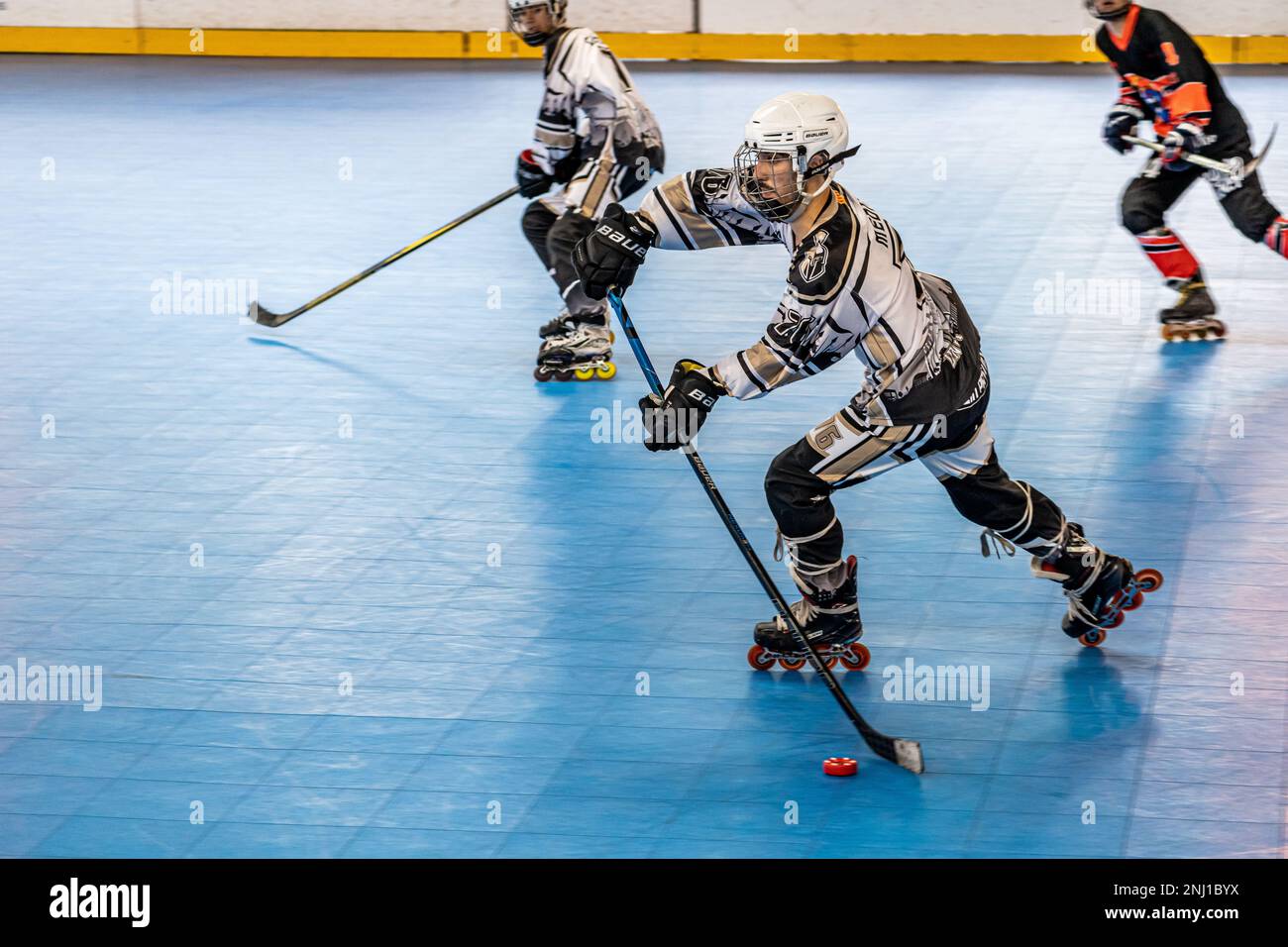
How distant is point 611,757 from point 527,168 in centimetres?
478

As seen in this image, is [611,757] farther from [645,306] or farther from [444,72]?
[444,72]

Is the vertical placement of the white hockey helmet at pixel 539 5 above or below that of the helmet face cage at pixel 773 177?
below

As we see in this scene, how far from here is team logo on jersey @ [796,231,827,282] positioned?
573cm

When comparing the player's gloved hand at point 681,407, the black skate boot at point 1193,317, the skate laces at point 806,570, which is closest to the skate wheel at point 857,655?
the skate laces at point 806,570

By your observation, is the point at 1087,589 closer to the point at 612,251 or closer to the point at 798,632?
the point at 798,632

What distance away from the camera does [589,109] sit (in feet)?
30.6

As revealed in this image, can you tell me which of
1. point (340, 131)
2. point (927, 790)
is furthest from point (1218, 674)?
point (340, 131)

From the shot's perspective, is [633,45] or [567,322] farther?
[633,45]

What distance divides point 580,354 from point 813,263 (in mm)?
4042

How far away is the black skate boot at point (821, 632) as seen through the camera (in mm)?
6246

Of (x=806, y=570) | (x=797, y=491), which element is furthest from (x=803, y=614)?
(x=797, y=491)

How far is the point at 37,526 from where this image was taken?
25.5ft

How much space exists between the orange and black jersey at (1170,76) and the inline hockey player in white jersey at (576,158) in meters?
2.57

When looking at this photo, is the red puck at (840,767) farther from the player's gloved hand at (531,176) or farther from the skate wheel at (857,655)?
the player's gloved hand at (531,176)
